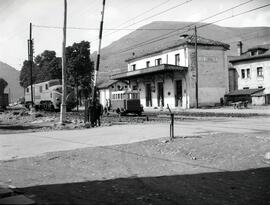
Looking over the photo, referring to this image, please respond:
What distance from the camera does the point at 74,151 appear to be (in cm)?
949

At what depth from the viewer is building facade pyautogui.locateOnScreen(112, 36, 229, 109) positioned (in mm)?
38875

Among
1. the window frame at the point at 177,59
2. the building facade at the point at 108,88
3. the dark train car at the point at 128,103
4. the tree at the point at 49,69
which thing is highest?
the tree at the point at 49,69

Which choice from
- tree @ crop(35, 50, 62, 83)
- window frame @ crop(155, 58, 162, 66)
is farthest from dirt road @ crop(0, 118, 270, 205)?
tree @ crop(35, 50, 62, 83)

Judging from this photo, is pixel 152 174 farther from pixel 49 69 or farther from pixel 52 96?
pixel 49 69

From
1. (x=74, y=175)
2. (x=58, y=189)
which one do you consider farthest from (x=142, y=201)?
(x=74, y=175)

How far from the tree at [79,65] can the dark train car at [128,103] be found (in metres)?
32.0

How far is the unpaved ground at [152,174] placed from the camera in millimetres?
5148

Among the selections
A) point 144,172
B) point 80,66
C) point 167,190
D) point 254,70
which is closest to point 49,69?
point 80,66

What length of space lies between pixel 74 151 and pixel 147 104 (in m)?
37.2

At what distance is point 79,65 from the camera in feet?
197

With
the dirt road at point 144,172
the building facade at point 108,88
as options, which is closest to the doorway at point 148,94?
the building facade at point 108,88

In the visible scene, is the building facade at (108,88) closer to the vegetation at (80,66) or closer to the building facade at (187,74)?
the vegetation at (80,66)

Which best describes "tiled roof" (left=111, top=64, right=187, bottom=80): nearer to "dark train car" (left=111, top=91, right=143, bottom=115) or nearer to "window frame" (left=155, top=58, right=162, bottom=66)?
"window frame" (left=155, top=58, right=162, bottom=66)

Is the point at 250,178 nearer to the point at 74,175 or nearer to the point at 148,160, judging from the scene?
the point at 148,160
